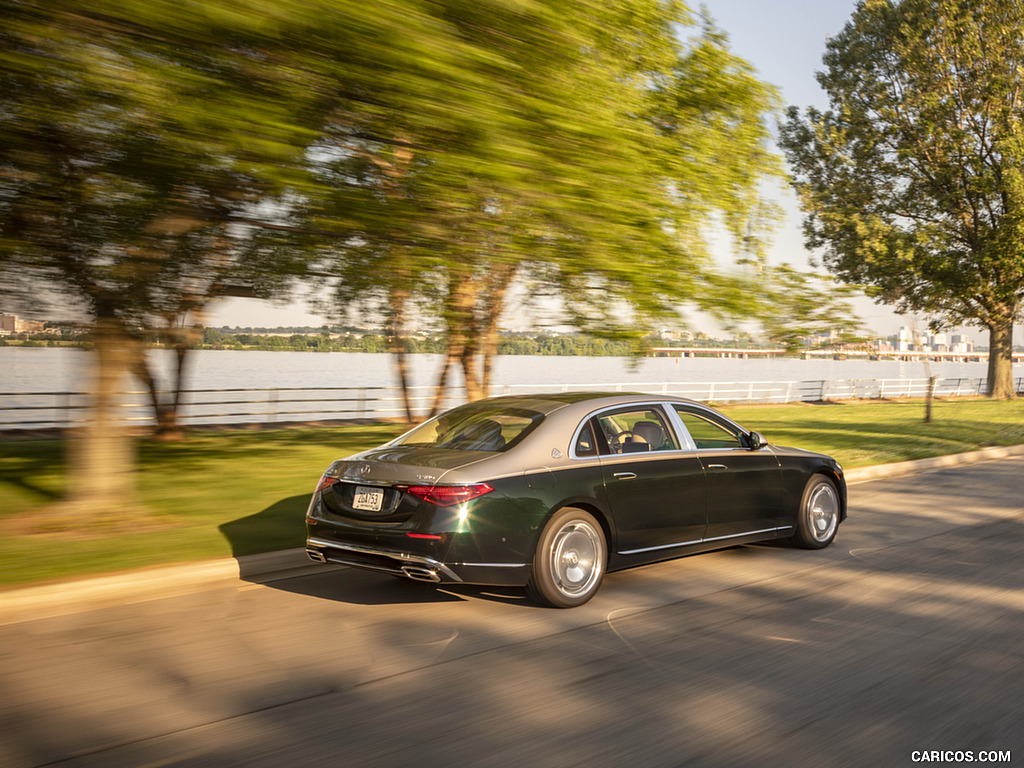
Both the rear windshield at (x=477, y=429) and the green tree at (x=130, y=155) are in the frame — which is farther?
the rear windshield at (x=477, y=429)

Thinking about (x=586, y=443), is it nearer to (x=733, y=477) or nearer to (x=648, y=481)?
(x=648, y=481)

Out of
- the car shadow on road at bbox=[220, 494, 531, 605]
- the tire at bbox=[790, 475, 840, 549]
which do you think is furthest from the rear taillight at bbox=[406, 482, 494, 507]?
the tire at bbox=[790, 475, 840, 549]

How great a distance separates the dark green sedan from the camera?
236 inches

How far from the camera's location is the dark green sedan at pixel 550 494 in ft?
19.7

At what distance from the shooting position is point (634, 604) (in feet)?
21.7

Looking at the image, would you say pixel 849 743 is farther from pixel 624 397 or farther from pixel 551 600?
pixel 624 397

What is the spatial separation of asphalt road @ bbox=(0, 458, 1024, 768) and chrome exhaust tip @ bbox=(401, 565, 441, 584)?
321mm

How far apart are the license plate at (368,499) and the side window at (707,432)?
9.08 ft

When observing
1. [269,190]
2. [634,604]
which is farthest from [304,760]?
[269,190]

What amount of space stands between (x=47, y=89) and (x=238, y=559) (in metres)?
3.85

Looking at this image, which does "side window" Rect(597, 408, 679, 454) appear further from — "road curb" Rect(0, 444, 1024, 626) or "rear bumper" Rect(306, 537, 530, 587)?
"road curb" Rect(0, 444, 1024, 626)

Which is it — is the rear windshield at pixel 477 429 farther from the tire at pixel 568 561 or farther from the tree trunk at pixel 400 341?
the tree trunk at pixel 400 341

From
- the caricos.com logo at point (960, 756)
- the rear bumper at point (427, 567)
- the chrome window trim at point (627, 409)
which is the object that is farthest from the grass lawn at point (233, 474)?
the caricos.com logo at point (960, 756)

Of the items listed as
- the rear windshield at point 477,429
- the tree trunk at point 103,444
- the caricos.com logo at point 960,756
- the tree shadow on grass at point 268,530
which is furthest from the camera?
the tree trunk at point 103,444
